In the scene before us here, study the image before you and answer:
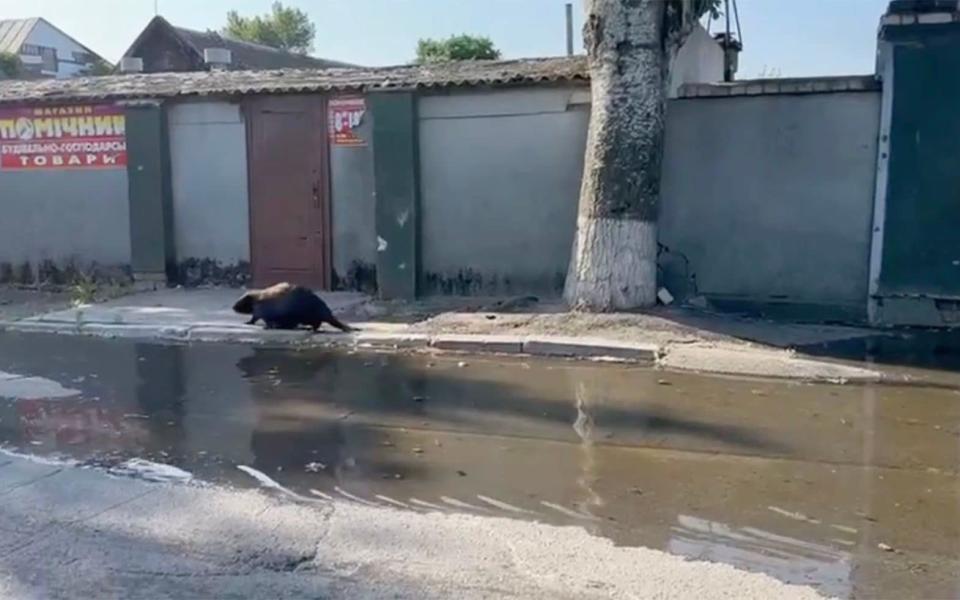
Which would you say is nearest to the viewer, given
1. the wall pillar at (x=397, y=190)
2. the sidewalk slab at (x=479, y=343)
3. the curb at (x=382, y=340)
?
the curb at (x=382, y=340)

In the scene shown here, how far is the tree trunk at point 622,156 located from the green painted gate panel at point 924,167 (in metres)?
2.43

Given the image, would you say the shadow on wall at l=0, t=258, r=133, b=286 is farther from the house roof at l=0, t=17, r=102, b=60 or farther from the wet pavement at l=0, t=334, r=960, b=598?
the house roof at l=0, t=17, r=102, b=60

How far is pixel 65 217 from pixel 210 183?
245 cm

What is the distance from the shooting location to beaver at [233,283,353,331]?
10.7 m

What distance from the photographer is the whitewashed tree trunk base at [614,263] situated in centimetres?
1052

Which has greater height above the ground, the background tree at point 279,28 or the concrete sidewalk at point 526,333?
the background tree at point 279,28

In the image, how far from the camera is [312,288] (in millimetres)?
13398

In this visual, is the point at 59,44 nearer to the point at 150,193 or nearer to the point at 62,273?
the point at 62,273

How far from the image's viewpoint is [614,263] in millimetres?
10531

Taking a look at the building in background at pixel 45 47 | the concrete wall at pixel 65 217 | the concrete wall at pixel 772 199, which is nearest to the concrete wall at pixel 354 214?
the concrete wall at pixel 65 217

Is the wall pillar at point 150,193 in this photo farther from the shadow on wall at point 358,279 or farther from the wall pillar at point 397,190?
the wall pillar at point 397,190

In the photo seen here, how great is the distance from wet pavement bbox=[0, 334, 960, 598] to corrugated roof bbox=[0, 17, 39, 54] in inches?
2251

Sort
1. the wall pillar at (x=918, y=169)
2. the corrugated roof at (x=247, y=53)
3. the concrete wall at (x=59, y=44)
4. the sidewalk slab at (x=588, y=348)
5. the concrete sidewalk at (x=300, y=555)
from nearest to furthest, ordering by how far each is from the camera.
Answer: the concrete sidewalk at (x=300, y=555)
the sidewalk slab at (x=588, y=348)
the wall pillar at (x=918, y=169)
the corrugated roof at (x=247, y=53)
the concrete wall at (x=59, y=44)

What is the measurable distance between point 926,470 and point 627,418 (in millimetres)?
2082
